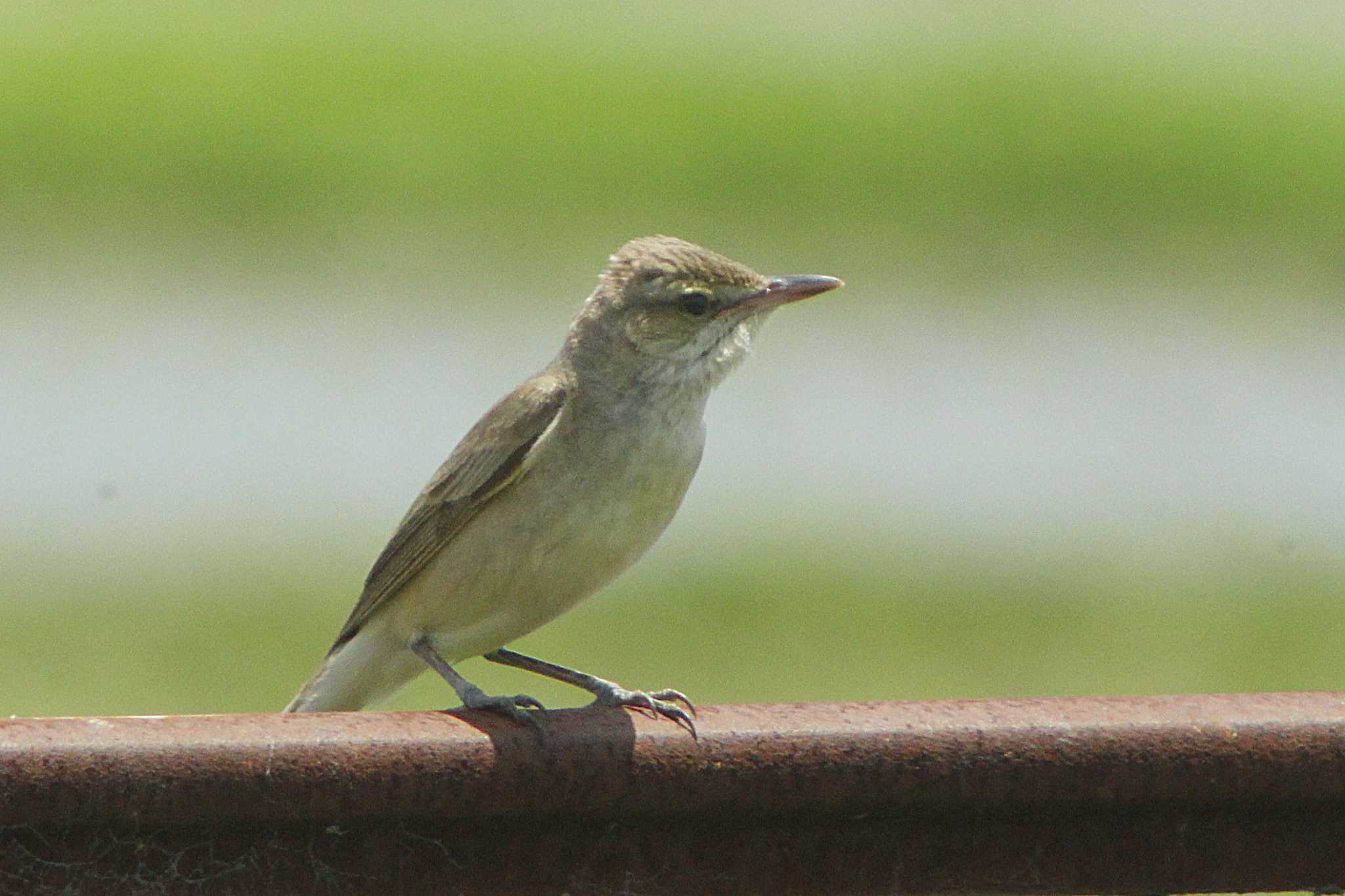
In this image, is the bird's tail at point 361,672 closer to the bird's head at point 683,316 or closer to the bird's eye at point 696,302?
the bird's head at point 683,316

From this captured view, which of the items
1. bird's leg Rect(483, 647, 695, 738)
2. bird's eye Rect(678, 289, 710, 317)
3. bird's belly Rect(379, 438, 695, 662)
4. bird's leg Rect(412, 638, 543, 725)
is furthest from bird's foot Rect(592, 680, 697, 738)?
bird's eye Rect(678, 289, 710, 317)

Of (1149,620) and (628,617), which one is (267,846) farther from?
(1149,620)

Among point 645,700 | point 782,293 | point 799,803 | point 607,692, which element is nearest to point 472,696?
point 607,692

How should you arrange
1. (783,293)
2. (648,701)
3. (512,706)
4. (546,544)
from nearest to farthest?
(512,706) → (648,701) → (546,544) → (783,293)

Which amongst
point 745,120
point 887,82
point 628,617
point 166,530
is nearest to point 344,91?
point 745,120

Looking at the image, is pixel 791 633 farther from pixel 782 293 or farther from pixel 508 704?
pixel 508 704

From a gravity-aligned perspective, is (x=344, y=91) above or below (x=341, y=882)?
above
